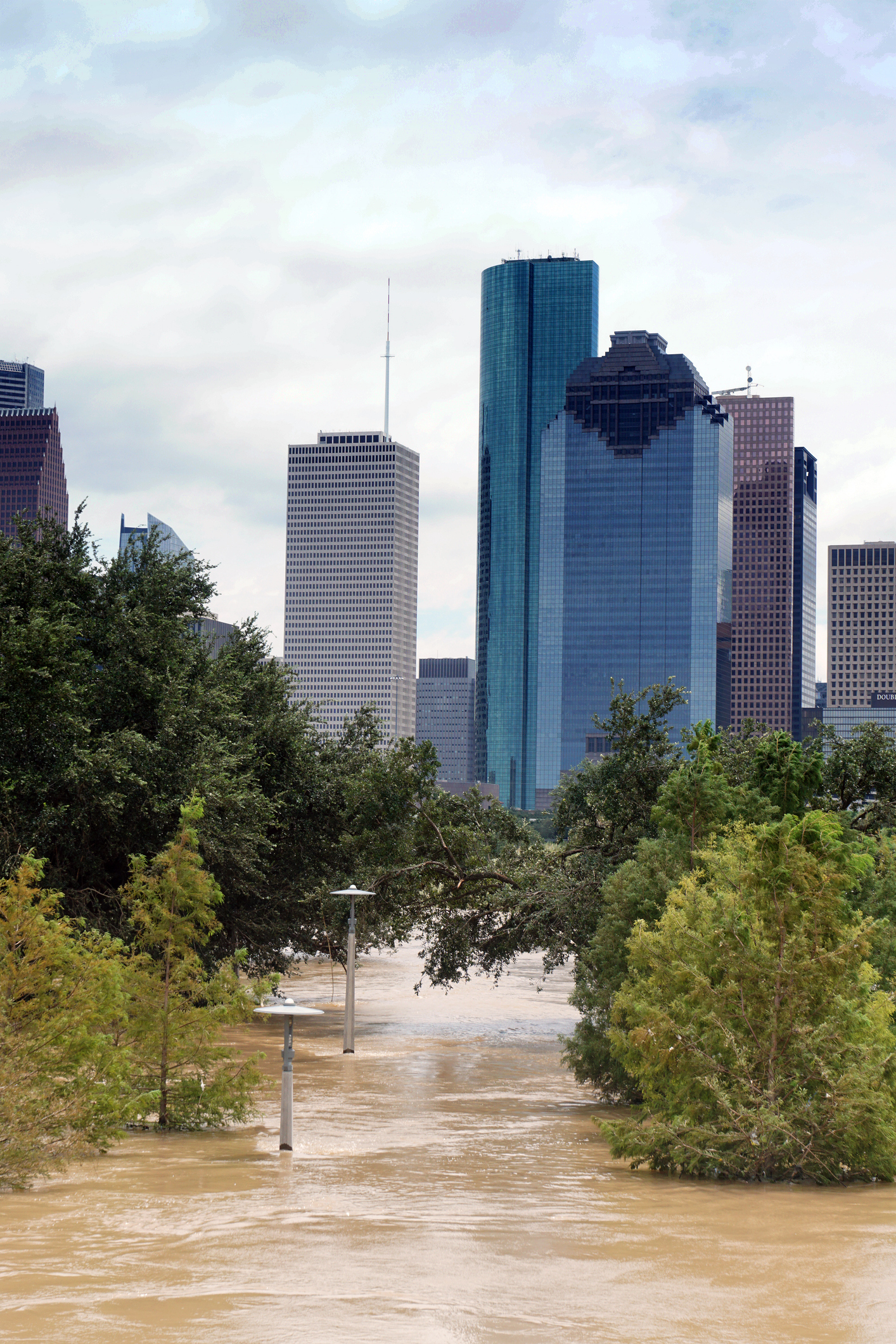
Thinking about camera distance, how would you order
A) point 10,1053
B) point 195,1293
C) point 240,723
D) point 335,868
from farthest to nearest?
1. point 335,868
2. point 240,723
3. point 10,1053
4. point 195,1293

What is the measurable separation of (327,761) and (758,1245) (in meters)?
28.9

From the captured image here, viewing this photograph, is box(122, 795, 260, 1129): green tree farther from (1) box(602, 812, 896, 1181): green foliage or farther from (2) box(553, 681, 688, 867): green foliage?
(2) box(553, 681, 688, 867): green foliage

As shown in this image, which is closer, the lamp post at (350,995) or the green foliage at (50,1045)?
the green foliage at (50,1045)

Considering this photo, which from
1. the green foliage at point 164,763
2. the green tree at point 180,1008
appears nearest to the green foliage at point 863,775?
the green foliage at point 164,763

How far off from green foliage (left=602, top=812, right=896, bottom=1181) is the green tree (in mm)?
6016

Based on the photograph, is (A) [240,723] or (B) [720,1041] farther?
(A) [240,723]

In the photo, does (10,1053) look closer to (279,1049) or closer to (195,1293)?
(195,1293)

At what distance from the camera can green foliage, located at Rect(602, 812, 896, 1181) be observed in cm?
1831

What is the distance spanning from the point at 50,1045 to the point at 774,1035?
927cm

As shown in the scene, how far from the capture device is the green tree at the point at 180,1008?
70.2ft

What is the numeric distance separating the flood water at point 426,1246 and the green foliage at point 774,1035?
0.63m

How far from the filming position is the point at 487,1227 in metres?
15.0

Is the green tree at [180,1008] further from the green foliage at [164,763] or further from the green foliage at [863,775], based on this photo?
the green foliage at [863,775]

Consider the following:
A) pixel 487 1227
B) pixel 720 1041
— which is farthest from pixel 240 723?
pixel 487 1227
